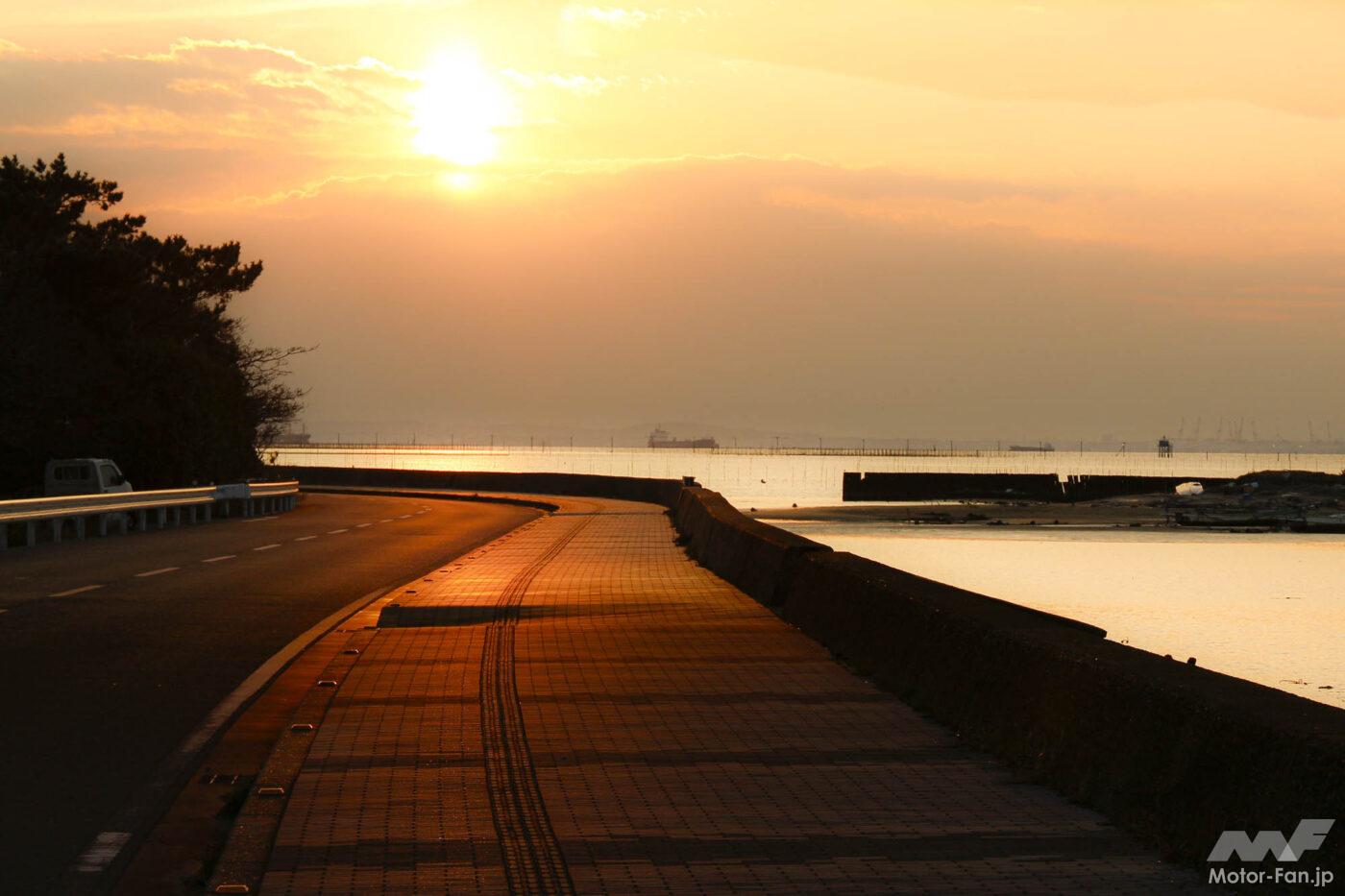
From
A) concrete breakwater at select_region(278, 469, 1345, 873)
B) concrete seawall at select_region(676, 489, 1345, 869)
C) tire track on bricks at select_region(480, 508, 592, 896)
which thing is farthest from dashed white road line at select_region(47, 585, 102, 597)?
concrete seawall at select_region(676, 489, 1345, 869)

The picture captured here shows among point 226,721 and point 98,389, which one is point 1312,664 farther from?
point 98,389

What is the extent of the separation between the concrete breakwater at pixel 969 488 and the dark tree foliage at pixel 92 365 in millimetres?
110302

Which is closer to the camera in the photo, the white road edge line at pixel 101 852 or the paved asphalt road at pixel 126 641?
the white road edge line at pixel 101 852

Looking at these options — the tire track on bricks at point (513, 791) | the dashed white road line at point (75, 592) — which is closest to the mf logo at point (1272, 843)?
the tire track on bricks at point (513, 791)

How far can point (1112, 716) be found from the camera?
7715mm

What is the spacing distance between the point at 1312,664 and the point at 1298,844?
109 ft

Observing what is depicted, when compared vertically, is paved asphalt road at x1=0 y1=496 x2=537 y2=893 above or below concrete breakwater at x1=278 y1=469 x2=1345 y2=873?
below

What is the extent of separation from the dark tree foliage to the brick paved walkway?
36685 mm

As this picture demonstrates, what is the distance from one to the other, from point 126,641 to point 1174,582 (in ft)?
172

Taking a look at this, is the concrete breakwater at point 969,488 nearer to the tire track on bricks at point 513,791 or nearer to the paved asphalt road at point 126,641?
the paved asphalt road at point 126,641

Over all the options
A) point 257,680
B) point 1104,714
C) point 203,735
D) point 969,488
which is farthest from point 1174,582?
point 969,488

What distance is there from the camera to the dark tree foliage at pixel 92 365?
47.8 meters

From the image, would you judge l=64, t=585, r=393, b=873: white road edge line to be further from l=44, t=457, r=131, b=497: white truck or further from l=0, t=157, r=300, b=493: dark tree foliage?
l=0, t=157, r=300, b=493: dark tree foliage

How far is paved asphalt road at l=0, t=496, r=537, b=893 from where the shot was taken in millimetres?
8469
